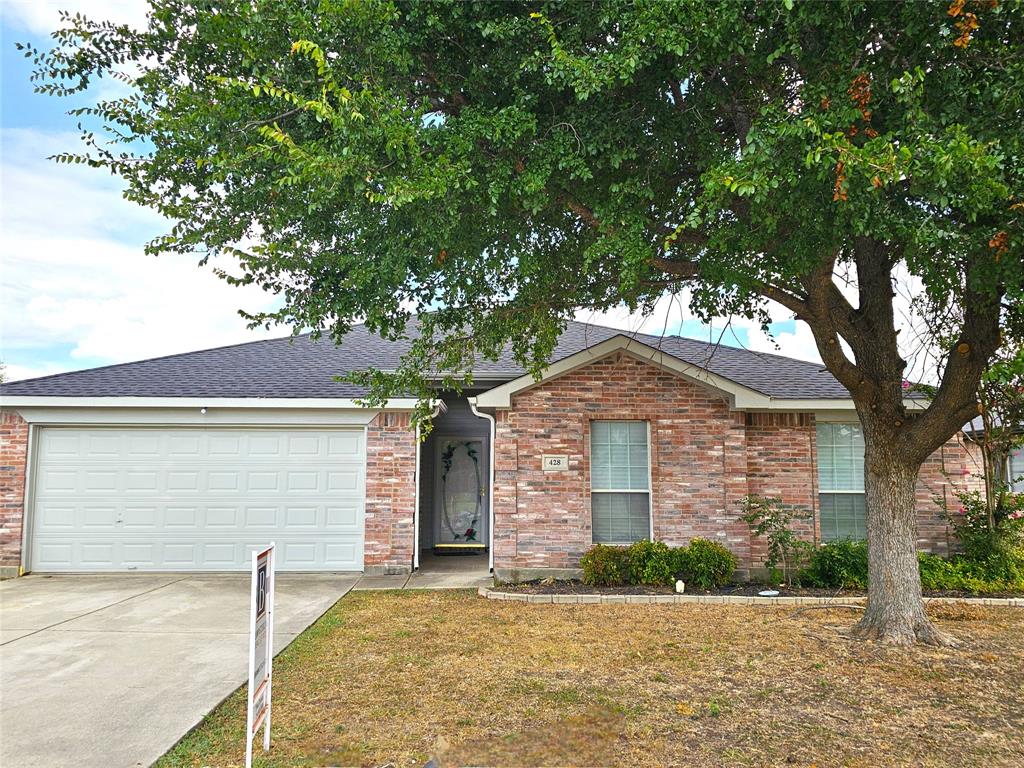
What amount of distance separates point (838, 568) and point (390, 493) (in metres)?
6.90

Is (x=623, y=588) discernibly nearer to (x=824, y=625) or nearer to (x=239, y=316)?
(x=824, y=625)

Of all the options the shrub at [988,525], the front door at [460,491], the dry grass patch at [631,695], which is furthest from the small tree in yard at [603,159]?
the front door at [460,491]

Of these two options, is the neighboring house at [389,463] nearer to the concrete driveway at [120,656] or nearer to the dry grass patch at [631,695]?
the concrete driveway at [120,656]

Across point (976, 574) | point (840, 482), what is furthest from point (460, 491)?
point (976, 574)

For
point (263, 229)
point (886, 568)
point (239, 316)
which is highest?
point (263, 229)

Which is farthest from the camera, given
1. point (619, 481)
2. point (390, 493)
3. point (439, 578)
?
point (390, 493)

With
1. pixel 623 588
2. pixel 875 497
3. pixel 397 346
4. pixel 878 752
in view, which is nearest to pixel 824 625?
pixel 875 497

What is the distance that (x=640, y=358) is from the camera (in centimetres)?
1006

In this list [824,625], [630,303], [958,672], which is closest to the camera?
[958,672]

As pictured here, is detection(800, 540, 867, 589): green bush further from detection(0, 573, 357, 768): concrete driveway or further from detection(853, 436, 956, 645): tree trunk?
detection(0, 573, 357, 768): concrete driveway

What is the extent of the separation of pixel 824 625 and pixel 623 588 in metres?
2.66

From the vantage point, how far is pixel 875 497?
22.2ft

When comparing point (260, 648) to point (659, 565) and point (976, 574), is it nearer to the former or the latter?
point (659, 565)

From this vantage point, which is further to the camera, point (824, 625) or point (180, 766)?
point (824, 625)
